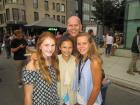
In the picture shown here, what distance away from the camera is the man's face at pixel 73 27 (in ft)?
11.5

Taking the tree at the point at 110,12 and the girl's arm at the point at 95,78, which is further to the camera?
the tree at the point at 110,12

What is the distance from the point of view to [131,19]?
45.1 feet

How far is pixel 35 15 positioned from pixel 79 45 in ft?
Result: 131

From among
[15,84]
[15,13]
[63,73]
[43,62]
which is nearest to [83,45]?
[63,73]

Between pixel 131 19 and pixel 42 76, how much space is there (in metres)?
12.4

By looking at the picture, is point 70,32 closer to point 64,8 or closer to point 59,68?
point 59,68

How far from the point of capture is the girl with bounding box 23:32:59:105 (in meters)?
2.17

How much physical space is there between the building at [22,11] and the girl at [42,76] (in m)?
35.2

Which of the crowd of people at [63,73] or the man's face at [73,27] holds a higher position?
the man's face at [73,27]

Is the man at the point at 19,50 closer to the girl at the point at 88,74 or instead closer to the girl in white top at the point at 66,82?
the girl in white top at the point at 66,82

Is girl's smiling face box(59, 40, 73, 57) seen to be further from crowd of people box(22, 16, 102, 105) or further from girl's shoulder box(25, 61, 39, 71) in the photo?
girl's shoulder box(25, 61, 39, 71)

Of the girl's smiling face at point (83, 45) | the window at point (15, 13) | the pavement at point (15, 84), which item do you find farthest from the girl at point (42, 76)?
the window at point (15, 13)

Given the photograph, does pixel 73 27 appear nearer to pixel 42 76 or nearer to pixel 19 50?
pixel 42 76

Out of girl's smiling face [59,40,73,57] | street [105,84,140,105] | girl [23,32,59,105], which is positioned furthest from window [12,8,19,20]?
girl [23,32,59,105]
